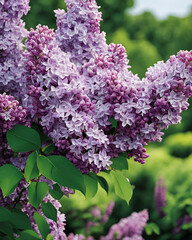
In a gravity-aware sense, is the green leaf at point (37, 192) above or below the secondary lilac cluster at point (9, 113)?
below

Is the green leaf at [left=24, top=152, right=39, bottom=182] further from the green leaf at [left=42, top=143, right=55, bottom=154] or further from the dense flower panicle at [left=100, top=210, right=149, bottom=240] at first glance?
the dense flower panicle at [left=100, top=210, right=149, bottom=240]

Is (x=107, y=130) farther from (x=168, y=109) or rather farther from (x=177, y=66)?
(x=177, y=66)

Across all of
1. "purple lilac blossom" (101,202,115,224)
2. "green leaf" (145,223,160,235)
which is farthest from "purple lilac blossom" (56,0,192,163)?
"purple lilac blossom" (101,202,115,224)

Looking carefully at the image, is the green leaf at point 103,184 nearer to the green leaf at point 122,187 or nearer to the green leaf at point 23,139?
the green leaf at point 122,187

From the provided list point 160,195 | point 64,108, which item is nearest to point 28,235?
point 64,108

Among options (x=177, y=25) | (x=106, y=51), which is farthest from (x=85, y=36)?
(x=177, y=25)

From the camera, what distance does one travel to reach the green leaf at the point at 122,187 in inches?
74.2

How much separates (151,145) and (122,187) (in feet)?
38.8

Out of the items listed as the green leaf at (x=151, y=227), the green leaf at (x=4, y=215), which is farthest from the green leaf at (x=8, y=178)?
the green leaf at (x=151, y=227)

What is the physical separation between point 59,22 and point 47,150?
75 cm

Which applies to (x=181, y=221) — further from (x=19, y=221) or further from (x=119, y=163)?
(x=19, y=221)

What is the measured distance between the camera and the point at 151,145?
13.6m

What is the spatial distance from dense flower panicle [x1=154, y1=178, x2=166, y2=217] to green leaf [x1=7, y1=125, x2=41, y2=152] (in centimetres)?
260

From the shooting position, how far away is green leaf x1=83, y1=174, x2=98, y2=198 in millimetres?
1828
